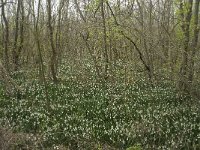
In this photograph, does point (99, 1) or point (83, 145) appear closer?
point (83, 145)

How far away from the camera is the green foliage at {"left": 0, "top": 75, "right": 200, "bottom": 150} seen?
10055 mm

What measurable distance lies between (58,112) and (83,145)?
3.37m

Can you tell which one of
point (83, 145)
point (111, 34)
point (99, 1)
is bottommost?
point (83, 145)

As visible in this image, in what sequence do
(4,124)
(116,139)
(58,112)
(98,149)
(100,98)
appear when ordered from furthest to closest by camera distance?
1. (100,98)
2. (58,112)
3. (4,124)
4. (116,139)
5. (98,149)

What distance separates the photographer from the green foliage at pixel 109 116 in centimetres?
1005

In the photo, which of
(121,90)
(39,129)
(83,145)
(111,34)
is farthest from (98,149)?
(111,34)

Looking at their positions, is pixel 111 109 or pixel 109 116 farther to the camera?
pixel 111 109

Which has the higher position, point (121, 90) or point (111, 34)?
point (111, 34)

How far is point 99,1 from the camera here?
740 inches

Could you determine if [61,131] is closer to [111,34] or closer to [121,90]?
[121,90]

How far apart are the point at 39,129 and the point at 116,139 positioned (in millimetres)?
2579

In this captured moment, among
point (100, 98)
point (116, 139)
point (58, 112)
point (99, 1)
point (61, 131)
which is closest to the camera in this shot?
point (116, 139)

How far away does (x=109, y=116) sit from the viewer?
12133 mm

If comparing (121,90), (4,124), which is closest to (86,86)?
(121,90)
